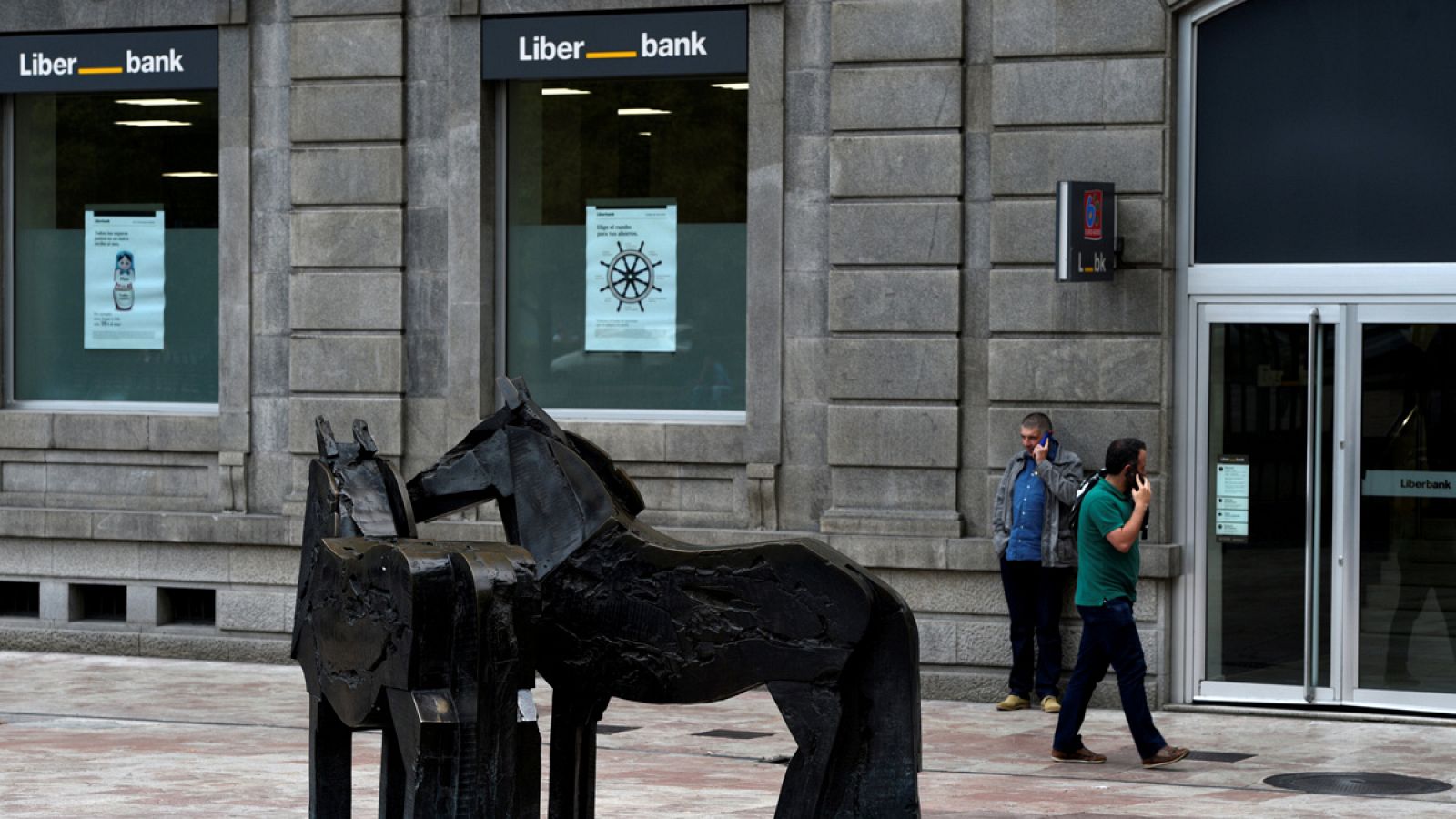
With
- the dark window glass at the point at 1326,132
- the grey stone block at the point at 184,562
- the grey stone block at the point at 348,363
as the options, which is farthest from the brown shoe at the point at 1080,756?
the grey stone block at the point at 184,562

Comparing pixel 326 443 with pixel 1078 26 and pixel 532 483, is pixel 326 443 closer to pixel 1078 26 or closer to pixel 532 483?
pixel 532 483

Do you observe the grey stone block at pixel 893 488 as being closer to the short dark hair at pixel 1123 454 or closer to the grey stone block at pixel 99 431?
the short dark hair at pixel 1123 454

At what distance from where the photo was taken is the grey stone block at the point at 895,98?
1498 centimetres

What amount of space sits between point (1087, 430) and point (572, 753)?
7.12 m

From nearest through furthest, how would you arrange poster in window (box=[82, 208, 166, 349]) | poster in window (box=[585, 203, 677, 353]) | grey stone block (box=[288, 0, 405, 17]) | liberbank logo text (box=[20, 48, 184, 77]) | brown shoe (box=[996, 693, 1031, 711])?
brown shoe (box=[996, 693, 1031, 711])
poster in window (box=[585, 203, 677, 353])
grey stone block (box=[288, 0, 405, 17])
liberbank logo text (box=[20, 48, 184, 77])
poster in window (box=[82, 208, 166, 349])

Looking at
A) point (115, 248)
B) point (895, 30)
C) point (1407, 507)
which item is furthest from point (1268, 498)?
point (115, 248)

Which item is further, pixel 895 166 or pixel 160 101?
pixel 160 101

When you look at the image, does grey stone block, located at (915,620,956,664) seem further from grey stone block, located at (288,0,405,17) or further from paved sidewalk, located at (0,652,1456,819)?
grey stone block, located at (288,0,405,17)

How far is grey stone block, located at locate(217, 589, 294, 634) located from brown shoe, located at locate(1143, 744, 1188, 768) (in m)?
7.11

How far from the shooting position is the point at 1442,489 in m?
14.2

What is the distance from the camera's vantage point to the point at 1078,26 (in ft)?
48.2

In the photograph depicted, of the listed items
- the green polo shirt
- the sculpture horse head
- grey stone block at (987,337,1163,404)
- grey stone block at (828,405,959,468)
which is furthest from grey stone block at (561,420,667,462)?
the sculpture horse head

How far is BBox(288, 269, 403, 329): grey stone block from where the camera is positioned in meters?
16.4

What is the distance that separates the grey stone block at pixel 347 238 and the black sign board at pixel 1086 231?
5.03 metres
